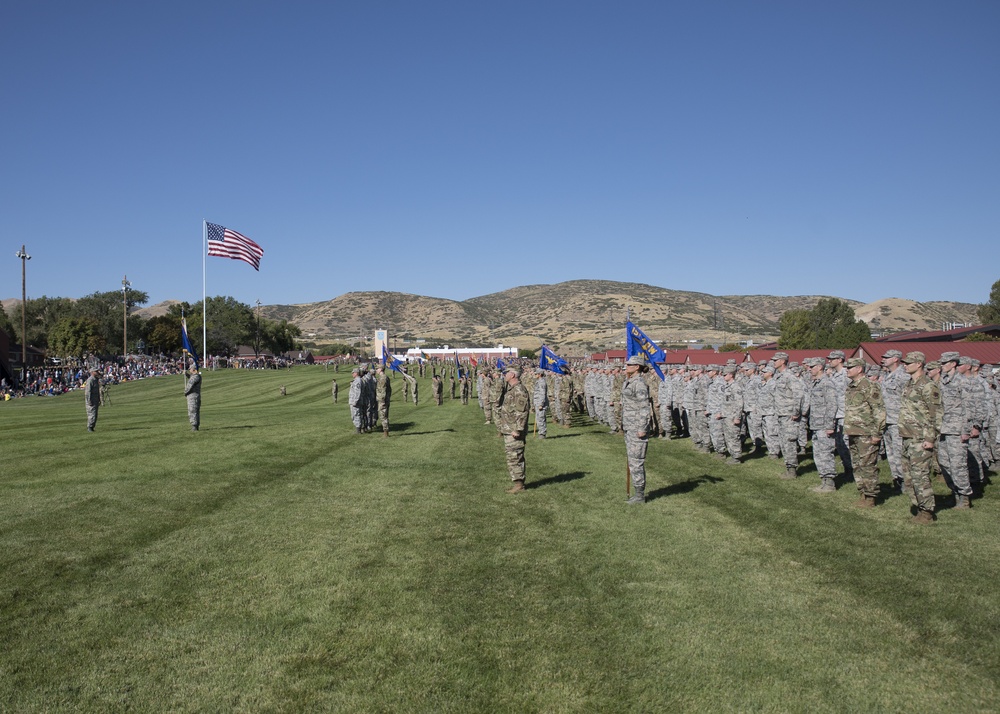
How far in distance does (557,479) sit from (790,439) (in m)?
5.29

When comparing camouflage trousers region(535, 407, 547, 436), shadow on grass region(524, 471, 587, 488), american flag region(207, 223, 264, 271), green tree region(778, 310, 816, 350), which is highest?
american flag region(207, 223, 264, 271)

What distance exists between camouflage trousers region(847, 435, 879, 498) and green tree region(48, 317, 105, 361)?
117 metres

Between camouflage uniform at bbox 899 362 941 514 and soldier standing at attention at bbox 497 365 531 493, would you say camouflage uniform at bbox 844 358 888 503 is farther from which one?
soldier standing at attention at bbox 497 365 531 493

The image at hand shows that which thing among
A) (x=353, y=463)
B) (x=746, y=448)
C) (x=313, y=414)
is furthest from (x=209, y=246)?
(x=746, y=448)

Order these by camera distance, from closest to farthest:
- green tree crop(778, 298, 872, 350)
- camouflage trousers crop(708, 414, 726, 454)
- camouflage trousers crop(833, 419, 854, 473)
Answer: camouflage trousers crop(833, 419, 854, 473), camouflage trousers crop(708, 414, 726, 454), green tree crop(778, 298, 872, 350)

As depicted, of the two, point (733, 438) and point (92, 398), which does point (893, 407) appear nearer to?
point (733, 438)

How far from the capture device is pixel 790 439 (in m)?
14.6

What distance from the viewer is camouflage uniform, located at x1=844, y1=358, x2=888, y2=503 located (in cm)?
1145

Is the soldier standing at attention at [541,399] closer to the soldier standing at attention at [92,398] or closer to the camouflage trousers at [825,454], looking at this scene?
the camouflage trousers at [825,454]

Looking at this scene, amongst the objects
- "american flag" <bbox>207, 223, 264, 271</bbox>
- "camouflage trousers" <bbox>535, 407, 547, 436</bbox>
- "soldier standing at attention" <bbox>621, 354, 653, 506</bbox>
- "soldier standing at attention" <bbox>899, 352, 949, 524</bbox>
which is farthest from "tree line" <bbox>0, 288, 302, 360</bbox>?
"soldier standing at attention" <bbox>899, 352, 949, 524</bbox>

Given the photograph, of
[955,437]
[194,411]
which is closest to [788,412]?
[955,437]

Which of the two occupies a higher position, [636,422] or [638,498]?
[636,422]

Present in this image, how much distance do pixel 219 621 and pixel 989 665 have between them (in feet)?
24.3

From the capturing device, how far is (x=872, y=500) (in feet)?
37.6
